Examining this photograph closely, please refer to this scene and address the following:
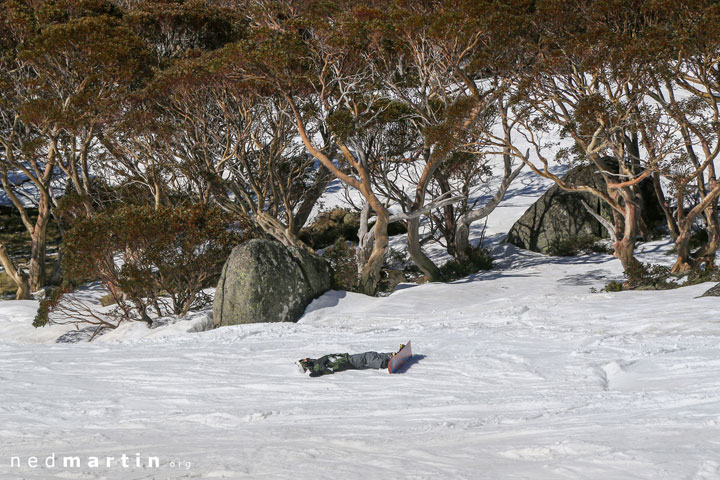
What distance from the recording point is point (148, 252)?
14.5 metres

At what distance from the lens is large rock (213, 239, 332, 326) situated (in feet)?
44.4

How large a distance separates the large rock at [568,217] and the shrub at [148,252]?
10.3 metres

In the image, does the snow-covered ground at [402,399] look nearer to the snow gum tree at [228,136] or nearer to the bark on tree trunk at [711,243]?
the bark on tree trunk at [711,243]

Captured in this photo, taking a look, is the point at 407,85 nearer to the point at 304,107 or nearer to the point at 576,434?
the point at 304,107

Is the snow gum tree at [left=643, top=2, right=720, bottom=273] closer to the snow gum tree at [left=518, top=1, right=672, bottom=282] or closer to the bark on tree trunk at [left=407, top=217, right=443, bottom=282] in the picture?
the snow gum tree at [left=518, top=1, right=672, bottom=282]

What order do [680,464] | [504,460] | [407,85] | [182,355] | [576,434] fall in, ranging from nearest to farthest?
[680,464]
[504,460]
[576,434]
[182,355]
[407,85]

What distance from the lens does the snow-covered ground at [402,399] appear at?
4.56 meters

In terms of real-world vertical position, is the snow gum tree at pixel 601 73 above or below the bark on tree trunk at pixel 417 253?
above

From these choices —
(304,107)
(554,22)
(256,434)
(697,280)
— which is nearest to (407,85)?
(304,107)

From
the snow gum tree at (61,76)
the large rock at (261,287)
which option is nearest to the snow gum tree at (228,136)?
the snow gum tree at (61,76)

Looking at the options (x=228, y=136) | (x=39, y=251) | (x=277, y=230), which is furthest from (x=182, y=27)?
(x=39, y=251)

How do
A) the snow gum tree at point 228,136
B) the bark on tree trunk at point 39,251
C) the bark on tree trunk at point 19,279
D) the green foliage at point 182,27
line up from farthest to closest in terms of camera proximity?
the green foliage at point 182,27, the bark on tree trunk at point 39,251, the bark on tree trunk at point 19,279, the snow gum tree at point 228,136

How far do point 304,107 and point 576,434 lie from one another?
1495 centimetres

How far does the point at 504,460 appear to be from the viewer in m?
4.62
